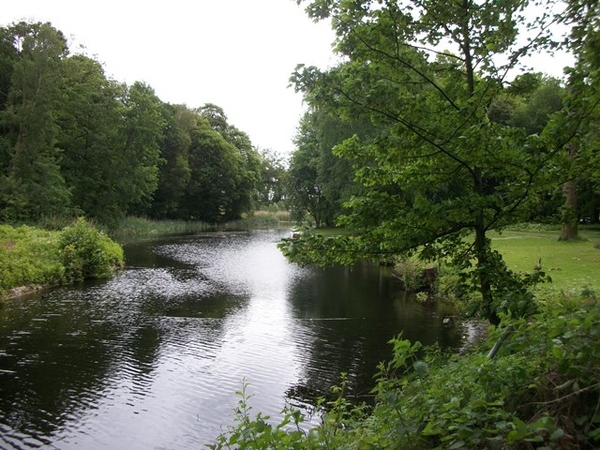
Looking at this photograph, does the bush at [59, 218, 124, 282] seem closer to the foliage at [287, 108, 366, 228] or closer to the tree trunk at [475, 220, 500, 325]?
the tree trunk at [475, 220, 500, 325]

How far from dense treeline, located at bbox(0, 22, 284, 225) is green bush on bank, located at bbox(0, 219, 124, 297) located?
1053cm

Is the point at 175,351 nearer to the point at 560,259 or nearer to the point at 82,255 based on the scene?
the point at 82,255

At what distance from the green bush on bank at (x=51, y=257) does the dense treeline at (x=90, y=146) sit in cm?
1053

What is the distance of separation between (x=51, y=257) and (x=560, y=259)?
61.5 feet

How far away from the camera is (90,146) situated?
39.2m

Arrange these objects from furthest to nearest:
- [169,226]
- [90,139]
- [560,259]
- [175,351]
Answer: [169,226] < [90,139] < [560,259] < [175,351]

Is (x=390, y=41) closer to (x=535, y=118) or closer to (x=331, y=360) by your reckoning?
(x=331, y=360)

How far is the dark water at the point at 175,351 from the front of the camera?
6.76 meters

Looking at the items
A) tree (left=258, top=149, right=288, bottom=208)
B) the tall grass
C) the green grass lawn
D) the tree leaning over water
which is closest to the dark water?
the green grass lawn

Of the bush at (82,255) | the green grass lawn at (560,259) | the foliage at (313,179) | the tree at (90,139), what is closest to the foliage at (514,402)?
the green grass lawn at (560,259)

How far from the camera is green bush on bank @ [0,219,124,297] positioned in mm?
15656

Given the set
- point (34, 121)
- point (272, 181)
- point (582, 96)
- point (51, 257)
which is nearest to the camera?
point (582, 96)

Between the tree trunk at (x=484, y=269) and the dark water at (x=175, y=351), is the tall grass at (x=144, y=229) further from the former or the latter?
the tree trunk at (x=484, y=269)

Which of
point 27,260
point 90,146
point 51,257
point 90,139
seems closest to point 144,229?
point 90,146
